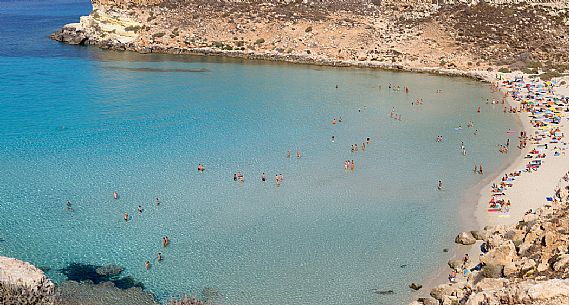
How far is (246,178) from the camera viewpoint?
107 ft

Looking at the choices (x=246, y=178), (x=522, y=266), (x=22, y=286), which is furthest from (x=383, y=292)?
(x=246, y=178)

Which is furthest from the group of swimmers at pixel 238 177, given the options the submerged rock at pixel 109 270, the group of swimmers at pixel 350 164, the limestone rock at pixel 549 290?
the limestone rock at pixel 549 290

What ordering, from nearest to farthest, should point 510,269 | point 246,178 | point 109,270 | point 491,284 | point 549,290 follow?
point 549,290, point 491,284, point 510,269, point 109,270, point 246,178

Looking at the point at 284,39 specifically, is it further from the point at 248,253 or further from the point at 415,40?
the point at 248,253

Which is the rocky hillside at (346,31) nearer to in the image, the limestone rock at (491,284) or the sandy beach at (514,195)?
the sandy beach at (514,195)

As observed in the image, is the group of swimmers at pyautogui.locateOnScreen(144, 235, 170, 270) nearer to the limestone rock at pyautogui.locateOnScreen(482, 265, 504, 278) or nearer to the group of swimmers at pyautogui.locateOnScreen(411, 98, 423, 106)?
the limestone rock at pyautogui.locateOnScreen(482, 265, 504, 278)

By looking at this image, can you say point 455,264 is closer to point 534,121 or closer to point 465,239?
point 465,239

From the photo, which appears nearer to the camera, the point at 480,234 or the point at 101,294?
the point at 101,294

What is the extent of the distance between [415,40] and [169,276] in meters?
55.6

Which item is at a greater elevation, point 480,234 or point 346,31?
point 346,31

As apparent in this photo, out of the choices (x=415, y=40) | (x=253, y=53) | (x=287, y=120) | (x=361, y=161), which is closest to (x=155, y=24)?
(x=253, y=53)

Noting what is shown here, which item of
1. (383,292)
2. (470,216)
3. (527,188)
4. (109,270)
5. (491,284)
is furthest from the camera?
(527,188)

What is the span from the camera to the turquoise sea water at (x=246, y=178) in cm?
2352

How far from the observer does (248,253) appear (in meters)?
24.4
